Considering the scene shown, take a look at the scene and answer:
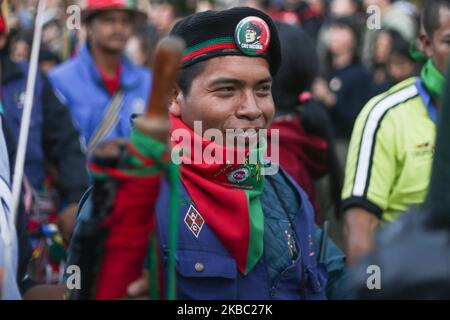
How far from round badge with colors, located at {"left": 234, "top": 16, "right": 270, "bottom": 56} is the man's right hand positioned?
40.0 inches

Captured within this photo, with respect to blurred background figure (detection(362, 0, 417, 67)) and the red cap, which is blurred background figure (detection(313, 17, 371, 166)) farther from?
the red cap

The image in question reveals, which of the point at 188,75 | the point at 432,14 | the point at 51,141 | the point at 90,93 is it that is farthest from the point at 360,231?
the point at 90,93

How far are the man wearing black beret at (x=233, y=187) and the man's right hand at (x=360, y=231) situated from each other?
49 cm

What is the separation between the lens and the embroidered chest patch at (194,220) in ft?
9.77

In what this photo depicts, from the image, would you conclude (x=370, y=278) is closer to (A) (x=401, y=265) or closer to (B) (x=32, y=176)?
(A) (x=401, y=265)

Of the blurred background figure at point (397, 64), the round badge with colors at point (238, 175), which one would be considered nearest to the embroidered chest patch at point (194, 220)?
the round badge with colors at point (238, 175)

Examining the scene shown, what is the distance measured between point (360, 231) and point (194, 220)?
112 cm

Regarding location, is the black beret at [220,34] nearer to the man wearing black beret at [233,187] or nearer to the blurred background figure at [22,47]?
the man wearing black beret at [233,187]

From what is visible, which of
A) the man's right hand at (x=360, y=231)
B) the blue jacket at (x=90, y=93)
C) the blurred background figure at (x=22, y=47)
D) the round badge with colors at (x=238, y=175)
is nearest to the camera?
the round badge with colors at (x=238, y=175)

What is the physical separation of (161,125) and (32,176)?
12.2 feet

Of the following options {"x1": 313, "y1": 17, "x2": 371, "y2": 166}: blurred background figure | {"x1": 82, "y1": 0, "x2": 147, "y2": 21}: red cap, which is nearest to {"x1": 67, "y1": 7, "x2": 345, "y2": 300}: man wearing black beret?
{"x1": 82, "y1": 0, "x2": 147, "y2": 21}: red cap

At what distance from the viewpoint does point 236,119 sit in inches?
124

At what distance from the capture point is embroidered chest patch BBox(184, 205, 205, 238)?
298 centimetres
